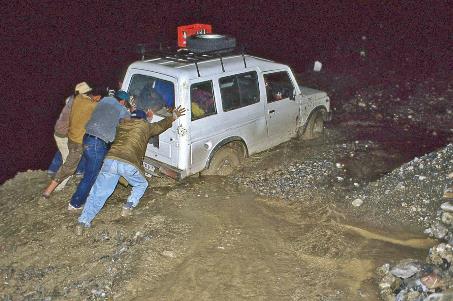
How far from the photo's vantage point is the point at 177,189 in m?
7.21

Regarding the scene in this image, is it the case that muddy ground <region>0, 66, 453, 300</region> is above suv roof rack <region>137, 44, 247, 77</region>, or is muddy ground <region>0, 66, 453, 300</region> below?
below

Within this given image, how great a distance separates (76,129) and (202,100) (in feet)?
6.04

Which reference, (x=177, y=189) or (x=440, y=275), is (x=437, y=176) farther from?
(x=177, y=189)

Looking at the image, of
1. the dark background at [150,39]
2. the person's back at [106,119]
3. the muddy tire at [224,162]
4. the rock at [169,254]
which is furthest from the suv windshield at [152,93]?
the dark background at [150,39]

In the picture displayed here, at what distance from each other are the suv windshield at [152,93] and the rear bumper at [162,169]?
0.75 metres

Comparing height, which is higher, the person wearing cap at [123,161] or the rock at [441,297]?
the person wearing cap at [123,161]

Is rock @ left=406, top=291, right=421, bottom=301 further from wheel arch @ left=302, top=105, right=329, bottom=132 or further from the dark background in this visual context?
the dark background

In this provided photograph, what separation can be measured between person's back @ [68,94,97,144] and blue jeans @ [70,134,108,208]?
1.41 feet

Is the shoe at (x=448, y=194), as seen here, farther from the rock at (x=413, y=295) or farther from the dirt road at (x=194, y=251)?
the rock at (x=413, y=295)

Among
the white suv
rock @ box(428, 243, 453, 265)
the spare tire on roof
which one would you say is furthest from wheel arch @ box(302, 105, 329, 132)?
rock @ box(428, 243, 453, 265)

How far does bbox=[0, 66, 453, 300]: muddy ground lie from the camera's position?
16.7ft

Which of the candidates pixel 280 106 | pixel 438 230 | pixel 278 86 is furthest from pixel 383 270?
pixel 278 86

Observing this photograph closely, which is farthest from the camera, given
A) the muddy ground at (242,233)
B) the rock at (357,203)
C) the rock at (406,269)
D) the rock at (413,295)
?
the rock at (357,203)

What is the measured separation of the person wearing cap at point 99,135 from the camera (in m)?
6.17
